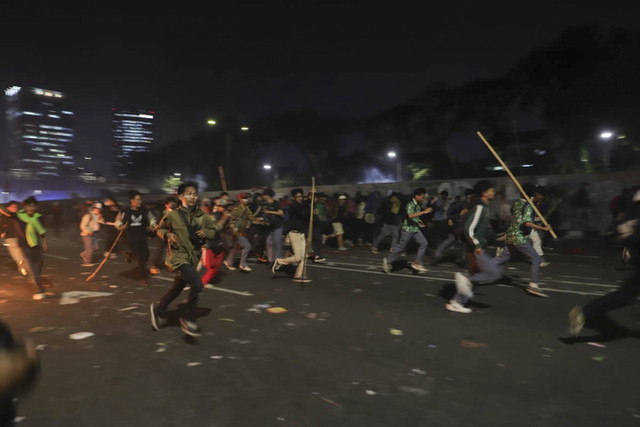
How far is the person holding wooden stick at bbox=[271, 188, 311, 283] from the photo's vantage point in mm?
8984

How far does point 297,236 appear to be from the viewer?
9.07 m

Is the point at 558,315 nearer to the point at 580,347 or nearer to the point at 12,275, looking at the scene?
the point at 580,347

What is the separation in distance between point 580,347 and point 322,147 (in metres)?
52.9

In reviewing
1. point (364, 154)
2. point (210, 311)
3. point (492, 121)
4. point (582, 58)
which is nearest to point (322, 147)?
point (364, 154)

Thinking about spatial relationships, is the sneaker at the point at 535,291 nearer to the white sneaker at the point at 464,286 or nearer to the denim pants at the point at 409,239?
the white sneaker at the point at 464,286

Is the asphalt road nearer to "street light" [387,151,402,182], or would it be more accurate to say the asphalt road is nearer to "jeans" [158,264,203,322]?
"jeans" [158,264,203,322]

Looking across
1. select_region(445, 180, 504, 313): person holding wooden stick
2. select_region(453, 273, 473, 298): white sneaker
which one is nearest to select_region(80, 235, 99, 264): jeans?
select_region(445, 180, 504, 313): person holding wooden stick

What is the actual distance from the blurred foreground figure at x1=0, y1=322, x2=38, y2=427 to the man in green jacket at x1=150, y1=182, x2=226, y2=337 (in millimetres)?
3227

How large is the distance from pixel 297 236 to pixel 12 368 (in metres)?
7.32

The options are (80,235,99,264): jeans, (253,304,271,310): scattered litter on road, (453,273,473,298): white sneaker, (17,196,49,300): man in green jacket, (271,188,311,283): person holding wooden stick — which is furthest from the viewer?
(80,235,99,264): jeans

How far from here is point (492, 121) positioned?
36.2m

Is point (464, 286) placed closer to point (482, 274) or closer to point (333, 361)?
point (482, 274)

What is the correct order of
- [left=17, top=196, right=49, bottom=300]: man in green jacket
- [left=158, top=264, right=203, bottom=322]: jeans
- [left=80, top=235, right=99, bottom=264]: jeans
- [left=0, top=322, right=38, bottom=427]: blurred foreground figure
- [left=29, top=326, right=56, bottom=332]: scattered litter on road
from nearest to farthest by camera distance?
[left=0, top=322, right=38, bottom=427]: blurred foreground figure → [left=158, top=264, right=203, bottom=322]: jeans → [left=29, top=326, right=56, bottom=332]: scattered litter on road → [left=17, top=196, right=49, bottom=300]: man in green jacket → [left=80, top=235, right=99, bottom=264]: jeans

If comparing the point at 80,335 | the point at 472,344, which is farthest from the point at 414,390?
the point at 80,335
